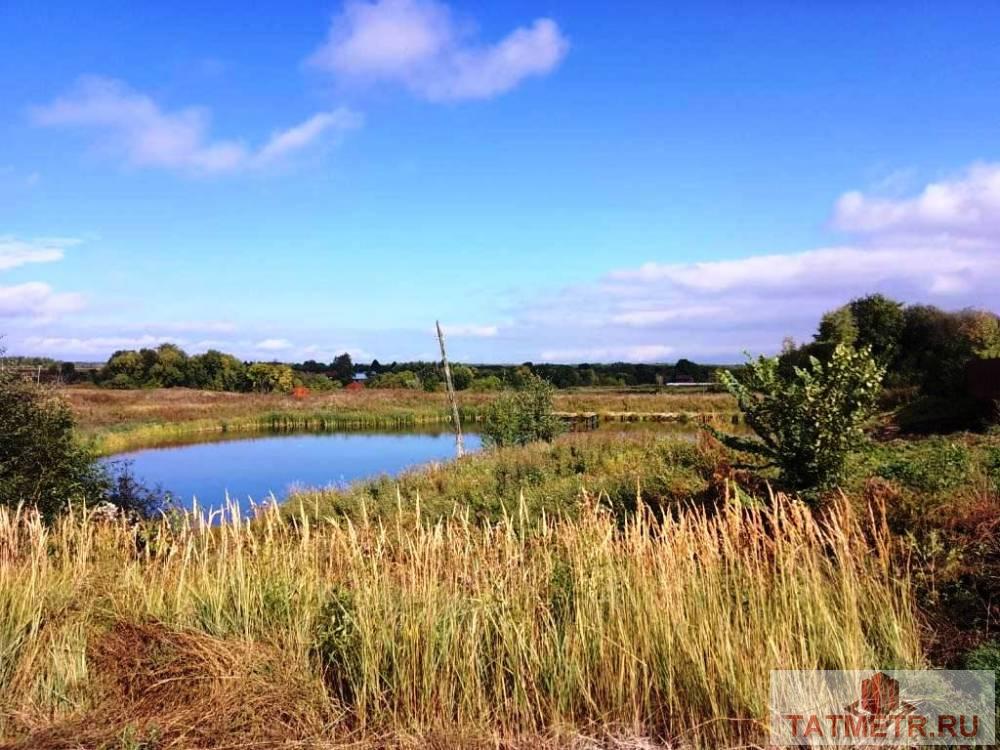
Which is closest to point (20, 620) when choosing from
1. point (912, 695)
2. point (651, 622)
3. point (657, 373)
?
point (651, 622)

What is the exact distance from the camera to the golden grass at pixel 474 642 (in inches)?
127

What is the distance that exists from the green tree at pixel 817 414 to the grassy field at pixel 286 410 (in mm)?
26889

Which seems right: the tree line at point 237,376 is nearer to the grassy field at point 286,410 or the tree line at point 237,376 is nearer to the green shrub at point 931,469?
the grassy field at point 286,410

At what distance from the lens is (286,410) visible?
44.9 m

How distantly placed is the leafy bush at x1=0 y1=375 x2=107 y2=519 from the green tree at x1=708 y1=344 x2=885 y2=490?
839 centimetres

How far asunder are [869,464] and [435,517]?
19.8 feet

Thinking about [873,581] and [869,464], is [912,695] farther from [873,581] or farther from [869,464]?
[869,464]

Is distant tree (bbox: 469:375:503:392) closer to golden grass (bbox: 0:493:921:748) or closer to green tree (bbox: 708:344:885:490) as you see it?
green tree (bbox: 708:344:885:490)

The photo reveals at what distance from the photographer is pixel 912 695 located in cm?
318

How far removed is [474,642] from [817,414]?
5095mm

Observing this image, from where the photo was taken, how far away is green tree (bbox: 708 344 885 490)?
7078mm

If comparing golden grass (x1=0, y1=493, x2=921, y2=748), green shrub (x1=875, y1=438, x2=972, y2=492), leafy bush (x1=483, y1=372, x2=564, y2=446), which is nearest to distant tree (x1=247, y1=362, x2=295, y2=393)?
leafy bush (x1=483, y1=372, x2=564, y2=446)

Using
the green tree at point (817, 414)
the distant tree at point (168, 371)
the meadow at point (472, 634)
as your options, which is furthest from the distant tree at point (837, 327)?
the distant tree at point (168, 371)

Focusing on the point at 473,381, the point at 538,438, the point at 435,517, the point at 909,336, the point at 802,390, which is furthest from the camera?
the point at 473,381
